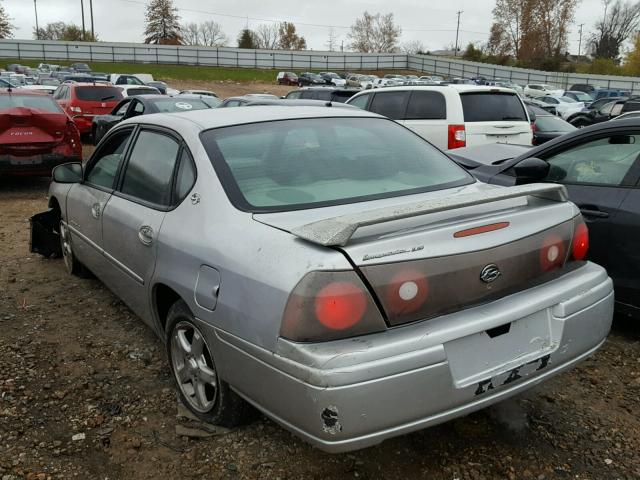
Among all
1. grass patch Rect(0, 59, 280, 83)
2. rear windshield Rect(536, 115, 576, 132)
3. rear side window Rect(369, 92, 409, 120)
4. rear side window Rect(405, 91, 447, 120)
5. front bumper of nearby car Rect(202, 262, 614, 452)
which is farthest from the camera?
grass patch Rect(0, 59, 280, 83)

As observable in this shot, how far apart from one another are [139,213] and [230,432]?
50.0 inches

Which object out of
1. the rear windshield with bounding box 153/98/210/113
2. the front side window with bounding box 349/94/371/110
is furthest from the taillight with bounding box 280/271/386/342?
the rear windshield with bounding box 153/98/210/113

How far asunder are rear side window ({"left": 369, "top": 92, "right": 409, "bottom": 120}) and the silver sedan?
5885 mm

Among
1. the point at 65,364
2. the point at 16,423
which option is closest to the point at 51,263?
the point at 65,364

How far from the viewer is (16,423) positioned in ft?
9.39

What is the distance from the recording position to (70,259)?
4898 mm

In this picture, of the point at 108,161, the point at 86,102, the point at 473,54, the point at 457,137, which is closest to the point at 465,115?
the point at 457,137

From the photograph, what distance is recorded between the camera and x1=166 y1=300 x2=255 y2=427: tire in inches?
104

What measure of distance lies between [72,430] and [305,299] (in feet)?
5.12

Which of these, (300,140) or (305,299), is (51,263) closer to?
(300,140)

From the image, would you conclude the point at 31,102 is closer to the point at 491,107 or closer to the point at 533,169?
the point at 491,107

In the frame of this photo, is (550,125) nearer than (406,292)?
No

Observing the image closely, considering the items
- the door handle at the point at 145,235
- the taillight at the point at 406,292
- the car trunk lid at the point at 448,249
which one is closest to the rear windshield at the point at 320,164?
the car trunk lid at the point at 448,249

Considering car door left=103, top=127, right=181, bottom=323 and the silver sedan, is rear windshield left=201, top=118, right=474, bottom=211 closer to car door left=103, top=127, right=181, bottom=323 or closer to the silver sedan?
the silver sedan
